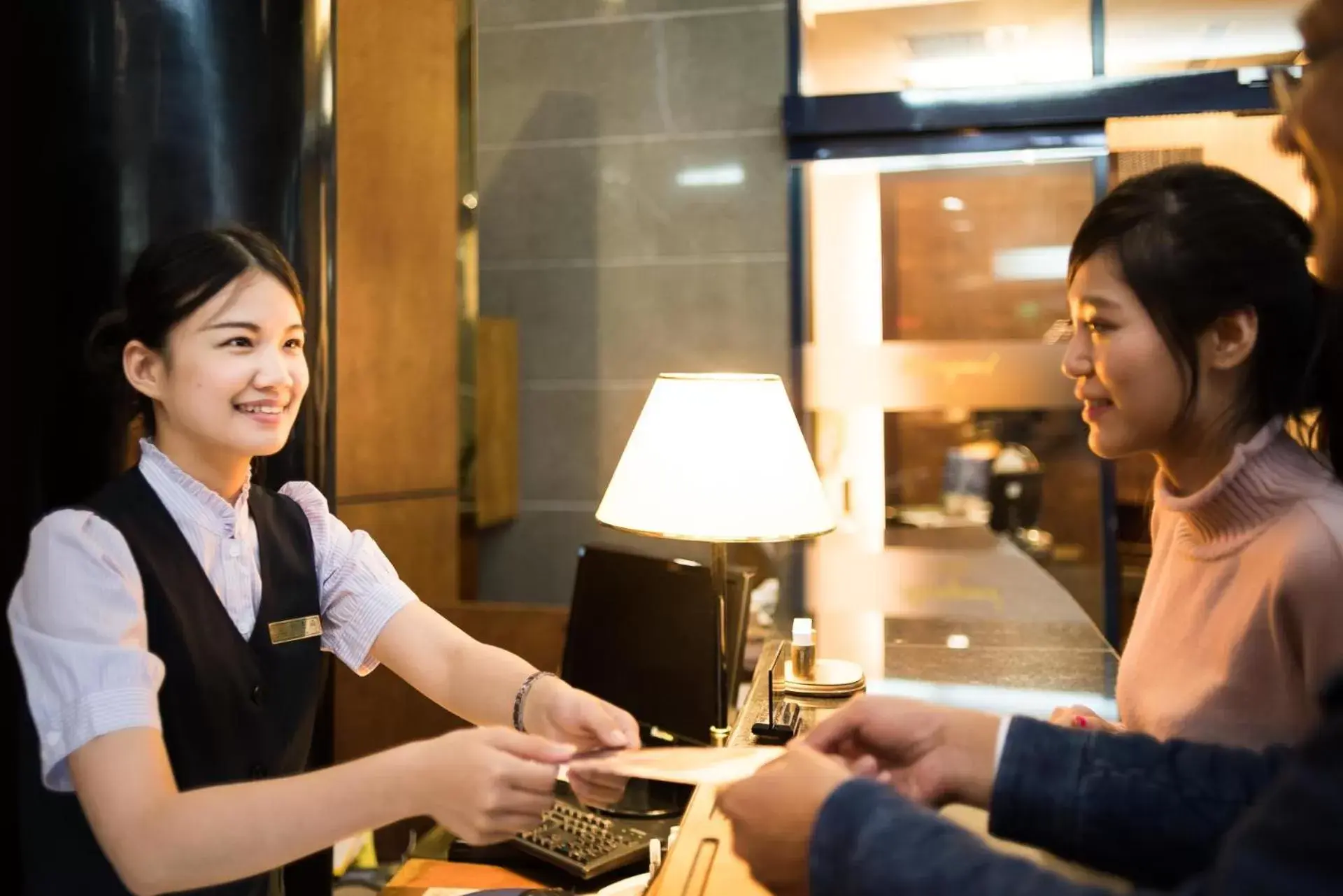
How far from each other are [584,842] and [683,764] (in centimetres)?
37

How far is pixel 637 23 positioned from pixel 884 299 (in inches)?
46.0

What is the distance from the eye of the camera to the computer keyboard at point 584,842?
126cm

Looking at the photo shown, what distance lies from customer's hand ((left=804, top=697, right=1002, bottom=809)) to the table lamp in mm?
399

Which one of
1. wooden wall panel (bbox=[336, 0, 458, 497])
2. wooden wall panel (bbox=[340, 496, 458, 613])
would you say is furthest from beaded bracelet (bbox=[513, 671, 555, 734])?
wooden wall panel (bbox=[340, 496, 458, 613])

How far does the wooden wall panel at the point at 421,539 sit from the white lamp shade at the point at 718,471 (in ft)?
1.66

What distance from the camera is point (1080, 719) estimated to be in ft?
4.00

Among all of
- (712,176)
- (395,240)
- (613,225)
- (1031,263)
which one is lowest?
(395,240)

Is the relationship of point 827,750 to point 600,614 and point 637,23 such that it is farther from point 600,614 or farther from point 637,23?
point 637,23

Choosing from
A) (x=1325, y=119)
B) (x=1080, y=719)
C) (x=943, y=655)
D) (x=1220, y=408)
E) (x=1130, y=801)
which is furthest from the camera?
(x=943, y=655)

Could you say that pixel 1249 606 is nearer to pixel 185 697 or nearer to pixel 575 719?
pixel 575 719

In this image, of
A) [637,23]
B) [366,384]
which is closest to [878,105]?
[637,23]

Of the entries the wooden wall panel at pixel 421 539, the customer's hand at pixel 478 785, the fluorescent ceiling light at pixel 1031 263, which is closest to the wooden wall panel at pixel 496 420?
the wooden wall panel at pixel 421 539

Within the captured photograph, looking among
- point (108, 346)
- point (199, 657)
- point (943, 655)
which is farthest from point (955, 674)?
point (108, 346)

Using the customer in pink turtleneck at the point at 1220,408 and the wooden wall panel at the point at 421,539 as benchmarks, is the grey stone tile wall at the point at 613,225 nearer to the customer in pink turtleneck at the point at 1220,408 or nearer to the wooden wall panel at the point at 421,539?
the wooden wall panel at the point at 421,539
